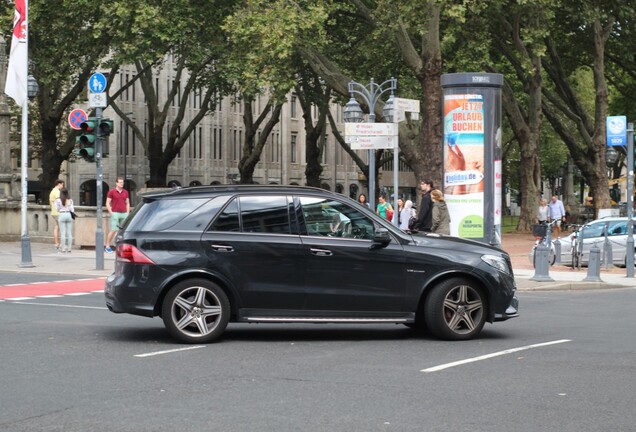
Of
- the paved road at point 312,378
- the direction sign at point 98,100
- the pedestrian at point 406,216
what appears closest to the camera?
the paved road at point 312,378

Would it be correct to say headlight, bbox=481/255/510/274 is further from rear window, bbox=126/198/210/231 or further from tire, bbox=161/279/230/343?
rear window, bbox=126/198/210/231

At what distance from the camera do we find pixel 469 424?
26.4 ft

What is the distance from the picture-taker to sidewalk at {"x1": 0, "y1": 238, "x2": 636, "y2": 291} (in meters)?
22.6

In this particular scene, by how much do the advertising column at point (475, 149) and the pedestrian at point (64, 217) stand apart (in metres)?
10.2

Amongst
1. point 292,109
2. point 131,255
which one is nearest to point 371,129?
point 131,255

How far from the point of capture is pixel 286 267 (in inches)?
498

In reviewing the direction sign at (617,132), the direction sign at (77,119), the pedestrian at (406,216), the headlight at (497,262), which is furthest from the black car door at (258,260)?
the pedestrian at (406,216)

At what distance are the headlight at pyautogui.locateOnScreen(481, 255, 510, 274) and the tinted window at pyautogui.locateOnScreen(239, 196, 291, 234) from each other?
2.16 metres

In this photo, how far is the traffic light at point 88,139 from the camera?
23.8 m

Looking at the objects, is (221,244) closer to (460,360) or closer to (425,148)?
(460,360)

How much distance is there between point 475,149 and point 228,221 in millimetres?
13938

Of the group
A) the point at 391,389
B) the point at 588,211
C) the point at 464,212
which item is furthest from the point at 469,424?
the point at 588,211

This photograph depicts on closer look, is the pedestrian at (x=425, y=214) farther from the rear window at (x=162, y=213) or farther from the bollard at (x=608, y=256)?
the rear window at (x=162, y=213)

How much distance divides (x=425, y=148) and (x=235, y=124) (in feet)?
203
